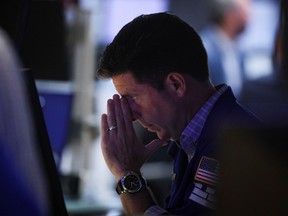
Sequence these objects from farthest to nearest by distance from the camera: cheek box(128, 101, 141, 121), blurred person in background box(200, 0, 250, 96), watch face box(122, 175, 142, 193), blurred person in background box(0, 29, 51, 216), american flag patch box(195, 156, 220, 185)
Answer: blurred person in background box(200, 0, 250, 96)
cheek box(128, 101, 141, 121)
watch face box(122, 175, 142, 193)
american flag patch box(195, 156, 220, 185)
blurred person in background box(0, 29, 51, 216)

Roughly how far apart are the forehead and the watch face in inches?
9.6

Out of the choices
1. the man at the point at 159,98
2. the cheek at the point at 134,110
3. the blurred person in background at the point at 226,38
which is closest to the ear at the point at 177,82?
the man at the point at 159,98

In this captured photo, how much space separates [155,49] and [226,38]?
9.35 feet

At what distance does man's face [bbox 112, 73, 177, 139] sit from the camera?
5.81 ft

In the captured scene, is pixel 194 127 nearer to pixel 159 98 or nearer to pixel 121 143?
pixel 159 98

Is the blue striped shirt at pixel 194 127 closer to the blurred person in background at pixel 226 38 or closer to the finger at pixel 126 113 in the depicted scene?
the finger at pixel 126 113

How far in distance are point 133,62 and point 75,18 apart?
5.86 feet

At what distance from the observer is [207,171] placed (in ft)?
5.05

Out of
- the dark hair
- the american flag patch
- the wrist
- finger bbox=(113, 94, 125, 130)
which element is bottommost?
the wrist

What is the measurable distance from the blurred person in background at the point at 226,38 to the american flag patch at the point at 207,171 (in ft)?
8.58

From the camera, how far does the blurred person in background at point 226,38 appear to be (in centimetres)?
420

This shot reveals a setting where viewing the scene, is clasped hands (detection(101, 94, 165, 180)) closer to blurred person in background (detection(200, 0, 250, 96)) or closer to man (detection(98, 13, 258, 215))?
man (detection(98, 13, 258, 215))

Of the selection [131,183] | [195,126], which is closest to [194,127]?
[195,126]

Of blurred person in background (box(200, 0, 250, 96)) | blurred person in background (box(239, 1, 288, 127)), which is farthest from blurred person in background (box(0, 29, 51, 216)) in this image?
blurred person in background (box(200, 0, 250, 96))
